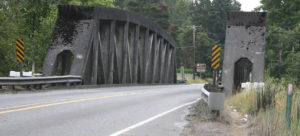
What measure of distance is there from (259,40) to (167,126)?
12.4 metres

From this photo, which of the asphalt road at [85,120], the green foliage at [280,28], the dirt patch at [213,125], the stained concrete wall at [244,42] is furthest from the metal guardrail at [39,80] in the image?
the green foliage at [280,28]

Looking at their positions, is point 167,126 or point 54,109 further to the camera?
point 54,109

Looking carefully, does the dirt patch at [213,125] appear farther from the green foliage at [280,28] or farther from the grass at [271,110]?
the green foliage at [280,28]

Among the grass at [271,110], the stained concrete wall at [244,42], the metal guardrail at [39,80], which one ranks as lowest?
the grass at [271,110]

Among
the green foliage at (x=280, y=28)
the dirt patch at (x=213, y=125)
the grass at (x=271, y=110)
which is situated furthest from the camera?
the green foliage at (x=280, y=28)

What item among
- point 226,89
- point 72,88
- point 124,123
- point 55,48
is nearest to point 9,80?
point 72,88

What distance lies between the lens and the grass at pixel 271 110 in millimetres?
6598

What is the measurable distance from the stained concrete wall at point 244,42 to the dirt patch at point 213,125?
27.9ft

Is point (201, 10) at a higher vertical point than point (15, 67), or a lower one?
higher

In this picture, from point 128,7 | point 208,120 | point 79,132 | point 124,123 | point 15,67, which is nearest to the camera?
point 79,132

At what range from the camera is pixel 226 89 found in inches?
756

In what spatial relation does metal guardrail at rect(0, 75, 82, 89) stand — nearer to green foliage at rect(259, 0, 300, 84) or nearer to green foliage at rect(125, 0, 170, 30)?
green foliage at rect(259, 0, 300, 84)

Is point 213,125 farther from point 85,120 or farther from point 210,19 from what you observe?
point 210,19

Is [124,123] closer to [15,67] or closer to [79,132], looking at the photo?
[79,132]
